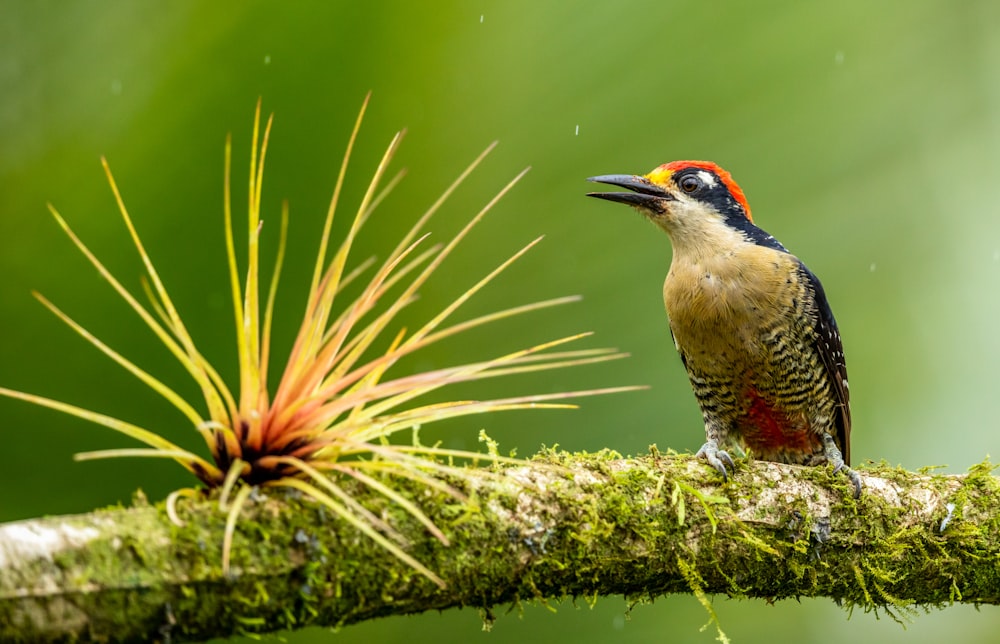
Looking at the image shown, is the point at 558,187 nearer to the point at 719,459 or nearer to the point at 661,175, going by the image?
the point at 719,459

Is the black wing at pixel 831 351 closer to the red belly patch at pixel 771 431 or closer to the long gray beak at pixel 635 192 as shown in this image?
the red belly patch at pixel 771 431

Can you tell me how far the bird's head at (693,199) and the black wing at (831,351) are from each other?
1.36 feet

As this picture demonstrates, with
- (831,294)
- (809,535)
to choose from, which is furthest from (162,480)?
(831,294)

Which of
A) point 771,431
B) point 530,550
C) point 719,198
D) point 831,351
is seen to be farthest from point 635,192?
point 530,550

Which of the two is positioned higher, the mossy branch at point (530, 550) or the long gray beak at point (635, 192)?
the long gray beak at point (635, 192)

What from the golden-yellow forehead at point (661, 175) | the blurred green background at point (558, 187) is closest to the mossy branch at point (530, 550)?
the blurred green background at point (558, 187)

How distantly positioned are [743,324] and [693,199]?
0.67m

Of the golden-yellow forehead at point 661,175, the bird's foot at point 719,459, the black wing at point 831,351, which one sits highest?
the golden-yellow forehead at point 661,175

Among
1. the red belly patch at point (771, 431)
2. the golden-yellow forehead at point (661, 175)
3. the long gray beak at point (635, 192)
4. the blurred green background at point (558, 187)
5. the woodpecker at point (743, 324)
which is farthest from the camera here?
the golden-yellow forehead at point (661, 175)

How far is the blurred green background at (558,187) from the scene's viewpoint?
211cm

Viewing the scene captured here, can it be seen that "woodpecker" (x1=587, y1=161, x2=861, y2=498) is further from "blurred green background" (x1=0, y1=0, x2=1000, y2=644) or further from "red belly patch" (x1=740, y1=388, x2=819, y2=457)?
"blurred green background" (x1=0, y1=0, x2=1000, y2=644)

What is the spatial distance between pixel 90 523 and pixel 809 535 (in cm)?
190

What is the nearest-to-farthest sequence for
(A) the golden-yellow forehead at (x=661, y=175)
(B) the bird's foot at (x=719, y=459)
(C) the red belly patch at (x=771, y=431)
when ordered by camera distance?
(B) the bird's foot at (x=719, y=459) → (C) the red belly patch at (x=771, y=431) → (A) the golden-yellow forehead at (x=661, y=175)

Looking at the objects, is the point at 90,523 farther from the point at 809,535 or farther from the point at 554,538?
the point at 809,535
